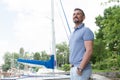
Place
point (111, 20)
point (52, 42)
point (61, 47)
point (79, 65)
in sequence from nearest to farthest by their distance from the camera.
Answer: point (79, 65) → point (52, 42) → point (111, 20) → point (61, 47)

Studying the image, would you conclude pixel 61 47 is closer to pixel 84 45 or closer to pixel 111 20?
pixel 111 20

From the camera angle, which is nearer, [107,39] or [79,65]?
[79,65]

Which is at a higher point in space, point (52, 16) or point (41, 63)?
point (52, 16)

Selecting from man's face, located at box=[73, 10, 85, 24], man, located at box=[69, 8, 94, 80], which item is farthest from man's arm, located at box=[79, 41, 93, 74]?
man's face, located at box=[73, 10, 85, 24]

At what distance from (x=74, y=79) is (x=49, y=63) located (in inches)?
258

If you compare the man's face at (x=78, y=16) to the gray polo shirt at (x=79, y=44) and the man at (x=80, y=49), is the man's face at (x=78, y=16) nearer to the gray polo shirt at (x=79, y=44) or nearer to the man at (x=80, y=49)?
the man at (x=80, y=49)

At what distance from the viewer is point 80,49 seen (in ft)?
17.6

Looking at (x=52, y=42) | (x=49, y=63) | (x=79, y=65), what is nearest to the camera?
(x=79, y=65)

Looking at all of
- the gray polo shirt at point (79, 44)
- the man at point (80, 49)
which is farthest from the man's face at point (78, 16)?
the gray polo shirt at point (79, 44)

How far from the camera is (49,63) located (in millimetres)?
11828

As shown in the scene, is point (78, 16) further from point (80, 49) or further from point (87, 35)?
point (80, 49)

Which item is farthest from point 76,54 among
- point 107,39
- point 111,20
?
point 107,39

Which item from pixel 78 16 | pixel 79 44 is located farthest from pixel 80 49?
pixel 78 16

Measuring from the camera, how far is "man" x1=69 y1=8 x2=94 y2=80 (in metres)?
5.25
